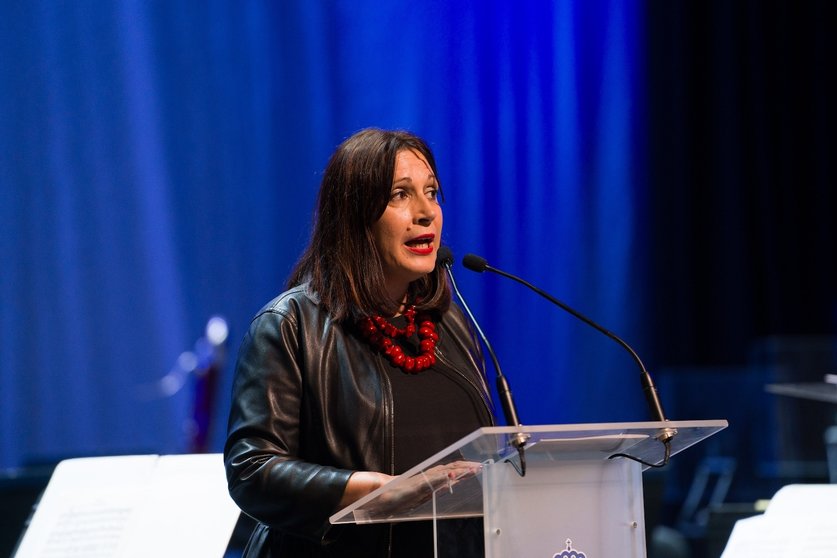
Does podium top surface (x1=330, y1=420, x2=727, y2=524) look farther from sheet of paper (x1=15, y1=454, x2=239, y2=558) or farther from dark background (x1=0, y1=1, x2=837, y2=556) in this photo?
dark background (x1=0, y1=1, x2=837, y2=556)

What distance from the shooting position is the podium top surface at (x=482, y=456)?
1.40 meters

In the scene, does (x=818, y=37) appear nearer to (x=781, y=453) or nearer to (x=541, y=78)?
(x=541, y=78)

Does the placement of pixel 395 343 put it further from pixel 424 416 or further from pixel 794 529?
pixel 794 529

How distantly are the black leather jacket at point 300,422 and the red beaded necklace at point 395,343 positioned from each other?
2 cm

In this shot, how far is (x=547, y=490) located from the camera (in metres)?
1.50

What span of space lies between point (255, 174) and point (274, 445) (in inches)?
128

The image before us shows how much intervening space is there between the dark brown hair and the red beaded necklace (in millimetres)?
26

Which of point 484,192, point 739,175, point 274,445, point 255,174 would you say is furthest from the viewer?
point 739,175

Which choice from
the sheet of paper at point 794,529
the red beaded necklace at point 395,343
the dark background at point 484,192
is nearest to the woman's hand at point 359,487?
the red beaded necklace at point 395,343

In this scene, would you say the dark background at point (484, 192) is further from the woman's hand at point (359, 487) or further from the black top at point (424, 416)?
the woman's hand at point (359, 487)

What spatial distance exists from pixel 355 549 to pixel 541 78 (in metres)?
3.93

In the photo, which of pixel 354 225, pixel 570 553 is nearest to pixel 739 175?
pixel 354 225

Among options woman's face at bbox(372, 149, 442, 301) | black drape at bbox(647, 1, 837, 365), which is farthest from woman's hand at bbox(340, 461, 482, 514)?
black drape at bbox(647, 1, 837, 365)

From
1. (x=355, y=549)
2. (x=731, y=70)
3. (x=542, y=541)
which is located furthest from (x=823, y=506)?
(x=731, y=70)
